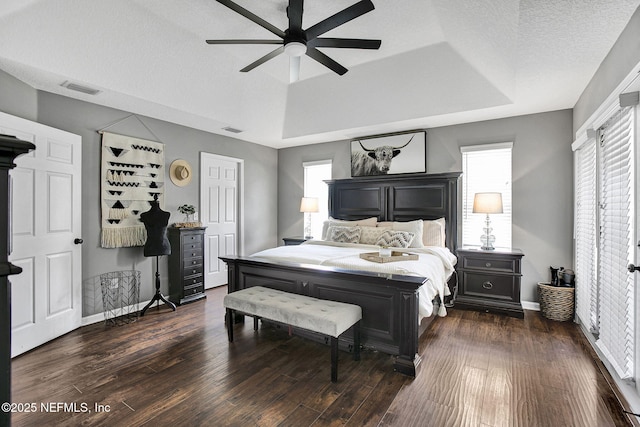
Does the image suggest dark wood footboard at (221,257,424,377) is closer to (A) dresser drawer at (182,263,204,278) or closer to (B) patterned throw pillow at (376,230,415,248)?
(B) patterned throw pillow at (376,230,415,248)

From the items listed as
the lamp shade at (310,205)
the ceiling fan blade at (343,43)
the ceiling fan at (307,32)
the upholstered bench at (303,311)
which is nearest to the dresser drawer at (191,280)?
the upholstered bench at (303,311)

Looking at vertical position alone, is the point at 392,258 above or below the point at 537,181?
below

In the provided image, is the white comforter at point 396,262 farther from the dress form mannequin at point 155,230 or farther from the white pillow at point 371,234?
the dress form mannequin at point 155,230

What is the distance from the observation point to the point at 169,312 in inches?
157

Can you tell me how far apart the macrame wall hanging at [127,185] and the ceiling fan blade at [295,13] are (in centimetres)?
271

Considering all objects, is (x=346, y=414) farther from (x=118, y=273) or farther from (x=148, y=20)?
(x=148, y=20)

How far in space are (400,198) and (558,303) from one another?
2.33 metres

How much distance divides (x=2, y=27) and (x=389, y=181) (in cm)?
448

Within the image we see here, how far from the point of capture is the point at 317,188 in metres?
6.11

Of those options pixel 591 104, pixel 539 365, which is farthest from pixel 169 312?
pixel 591 104

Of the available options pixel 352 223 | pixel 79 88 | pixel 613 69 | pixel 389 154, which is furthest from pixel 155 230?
pixel 613 69

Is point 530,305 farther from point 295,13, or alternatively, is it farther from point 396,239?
point 295,13

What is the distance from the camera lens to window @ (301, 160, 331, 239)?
6.00 metres

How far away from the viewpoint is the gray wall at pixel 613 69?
2.09 m
